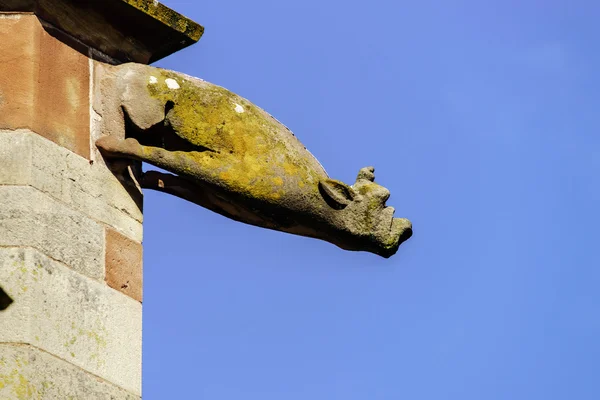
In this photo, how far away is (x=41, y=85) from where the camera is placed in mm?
6148

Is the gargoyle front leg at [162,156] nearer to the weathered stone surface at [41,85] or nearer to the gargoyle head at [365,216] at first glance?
the weathered stone surface at [41,85]

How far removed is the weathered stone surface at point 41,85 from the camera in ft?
19.9

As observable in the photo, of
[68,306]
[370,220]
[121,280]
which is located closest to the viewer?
[68,306]

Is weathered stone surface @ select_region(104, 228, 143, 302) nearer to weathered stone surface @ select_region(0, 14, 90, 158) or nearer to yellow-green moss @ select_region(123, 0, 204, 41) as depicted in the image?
weathered stone surface @ select_region(0, 14, 90, 158)

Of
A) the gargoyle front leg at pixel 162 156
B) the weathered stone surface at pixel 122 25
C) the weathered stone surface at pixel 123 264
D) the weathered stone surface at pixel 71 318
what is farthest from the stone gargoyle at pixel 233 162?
the weathered stone surface at pixel 71 318

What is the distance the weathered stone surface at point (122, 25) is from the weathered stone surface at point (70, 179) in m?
0.53

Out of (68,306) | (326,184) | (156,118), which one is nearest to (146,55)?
(156,118)

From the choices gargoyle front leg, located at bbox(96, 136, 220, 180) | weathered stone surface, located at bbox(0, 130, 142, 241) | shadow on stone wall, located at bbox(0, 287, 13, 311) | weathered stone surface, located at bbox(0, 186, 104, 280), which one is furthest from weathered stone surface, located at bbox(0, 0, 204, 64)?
shadow on stone wall, located at bbox(0, 287, 13, 311)

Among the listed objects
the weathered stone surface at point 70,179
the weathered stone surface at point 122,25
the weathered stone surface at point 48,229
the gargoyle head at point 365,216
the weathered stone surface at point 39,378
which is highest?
the weathered stone surface at point 122,25

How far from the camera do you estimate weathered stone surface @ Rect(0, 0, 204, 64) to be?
635 centimetres

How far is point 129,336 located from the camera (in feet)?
20.2

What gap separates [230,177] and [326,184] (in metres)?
0.38

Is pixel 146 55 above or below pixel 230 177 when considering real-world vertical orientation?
above

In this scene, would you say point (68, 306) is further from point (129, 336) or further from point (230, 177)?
point (230, 177)
